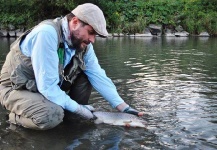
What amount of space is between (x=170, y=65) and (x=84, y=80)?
5477 millimetres

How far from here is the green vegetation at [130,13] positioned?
23828 millimetres

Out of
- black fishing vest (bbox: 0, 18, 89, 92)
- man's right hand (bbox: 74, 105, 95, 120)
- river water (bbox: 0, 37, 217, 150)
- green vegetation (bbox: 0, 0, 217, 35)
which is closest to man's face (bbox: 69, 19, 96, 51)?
black fishing vest (bbox: 0, 18, 89, 92)

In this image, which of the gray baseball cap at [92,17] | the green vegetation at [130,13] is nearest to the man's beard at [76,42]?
the gray baseball cap at [92,17]

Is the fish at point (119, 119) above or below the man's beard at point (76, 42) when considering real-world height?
below

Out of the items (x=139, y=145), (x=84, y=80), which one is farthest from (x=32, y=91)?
(x=139, y=145)

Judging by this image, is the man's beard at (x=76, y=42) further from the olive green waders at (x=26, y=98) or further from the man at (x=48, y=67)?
the olive green waders at (x=26, y=98)

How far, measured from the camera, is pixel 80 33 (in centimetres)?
329

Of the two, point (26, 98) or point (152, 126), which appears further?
point (152, 126)

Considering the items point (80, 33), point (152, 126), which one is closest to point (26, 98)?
point (80, 33)

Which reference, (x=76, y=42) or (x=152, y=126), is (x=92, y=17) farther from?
(x=152, y=126)

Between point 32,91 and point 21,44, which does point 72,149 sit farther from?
point 21,44

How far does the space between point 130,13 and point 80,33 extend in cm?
2246

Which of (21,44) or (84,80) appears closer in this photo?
(21,44)

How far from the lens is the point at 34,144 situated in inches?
A: 131
